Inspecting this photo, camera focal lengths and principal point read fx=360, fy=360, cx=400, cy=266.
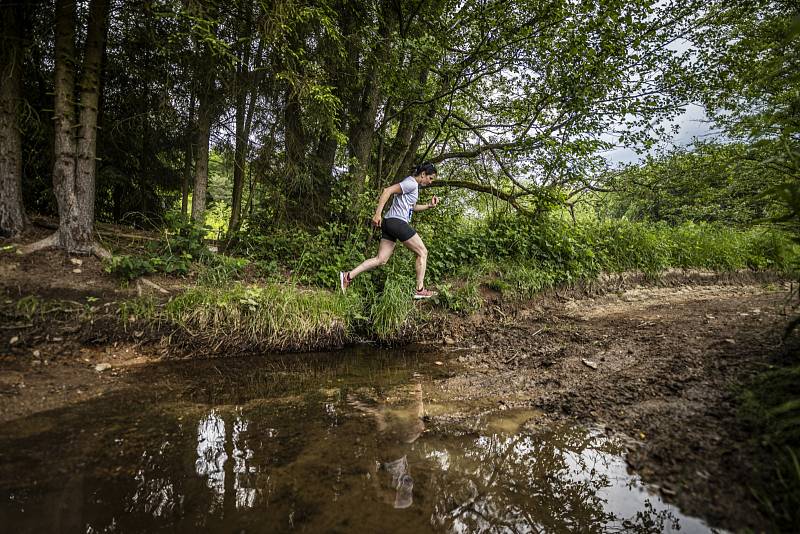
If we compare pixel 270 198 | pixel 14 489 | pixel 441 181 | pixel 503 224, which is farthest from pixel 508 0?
pixel 14 489

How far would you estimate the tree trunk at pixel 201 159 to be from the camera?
6.95 m

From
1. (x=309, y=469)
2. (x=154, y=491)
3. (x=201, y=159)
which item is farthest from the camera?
(x=201, y=159)

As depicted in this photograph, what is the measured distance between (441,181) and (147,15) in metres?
6.26

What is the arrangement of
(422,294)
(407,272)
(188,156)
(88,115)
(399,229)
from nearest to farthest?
(88,115)
(399,229)
(422,294)
(407,272)
(188,156)

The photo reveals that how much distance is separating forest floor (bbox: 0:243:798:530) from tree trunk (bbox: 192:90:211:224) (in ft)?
7.19

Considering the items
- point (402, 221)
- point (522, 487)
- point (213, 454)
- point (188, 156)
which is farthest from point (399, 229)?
point (188, 156)

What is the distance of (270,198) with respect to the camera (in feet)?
25.5

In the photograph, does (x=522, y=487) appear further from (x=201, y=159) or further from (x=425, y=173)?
(x=201, y=159)

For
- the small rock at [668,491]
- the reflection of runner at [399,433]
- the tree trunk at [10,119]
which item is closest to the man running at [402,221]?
the reflection of runner at [399,433]

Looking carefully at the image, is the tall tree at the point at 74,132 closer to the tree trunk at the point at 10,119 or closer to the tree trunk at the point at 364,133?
the tree trunk at the point at 10,119

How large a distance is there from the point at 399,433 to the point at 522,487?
1.05 meters

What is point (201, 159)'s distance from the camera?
7137 millimetres

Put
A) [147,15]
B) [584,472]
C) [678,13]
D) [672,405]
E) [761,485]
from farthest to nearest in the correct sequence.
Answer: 1. [678,13]
2. [147,15]
3. [672,405]
4. [584,472]
5. [761,485]

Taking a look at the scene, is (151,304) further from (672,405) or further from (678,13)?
(678,13)
